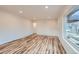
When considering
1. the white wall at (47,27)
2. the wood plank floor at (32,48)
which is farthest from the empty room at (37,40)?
the white wall at (47,27)

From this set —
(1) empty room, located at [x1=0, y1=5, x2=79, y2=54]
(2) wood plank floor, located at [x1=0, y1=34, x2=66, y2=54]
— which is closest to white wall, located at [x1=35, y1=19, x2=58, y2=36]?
(1) empty room, located at [x1=0, y1=5, x2=79, y2=54]

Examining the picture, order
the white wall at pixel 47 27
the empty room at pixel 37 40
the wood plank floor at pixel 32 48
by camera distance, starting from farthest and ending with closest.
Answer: the white wall at pixel 47 27, the wood plank floor at pixel 32 48, the empty room at pixel 37 40

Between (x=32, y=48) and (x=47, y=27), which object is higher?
(x=47, y=27)

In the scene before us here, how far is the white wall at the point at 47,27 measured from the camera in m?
12.4

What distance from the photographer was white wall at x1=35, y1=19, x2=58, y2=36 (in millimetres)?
12398

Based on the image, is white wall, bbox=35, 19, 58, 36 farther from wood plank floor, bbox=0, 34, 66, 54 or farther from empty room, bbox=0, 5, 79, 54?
wood plank floor, bbox=0, 34, 66, 54

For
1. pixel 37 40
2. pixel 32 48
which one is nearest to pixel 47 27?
pixel 37 40

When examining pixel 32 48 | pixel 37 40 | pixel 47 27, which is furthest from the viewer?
pixel 47 27

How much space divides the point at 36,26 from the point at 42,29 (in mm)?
1071

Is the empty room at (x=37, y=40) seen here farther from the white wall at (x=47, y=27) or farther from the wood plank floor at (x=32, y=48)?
the white wall at (x=47, y=27)

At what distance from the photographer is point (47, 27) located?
12.7 meters

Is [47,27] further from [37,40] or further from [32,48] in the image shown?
[32,48]
